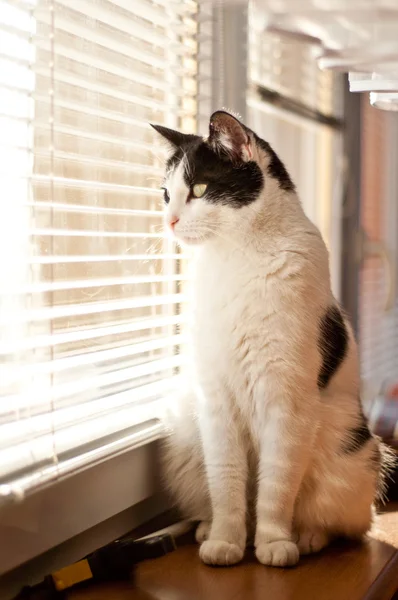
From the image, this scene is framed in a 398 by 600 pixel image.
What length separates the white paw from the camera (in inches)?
49.9

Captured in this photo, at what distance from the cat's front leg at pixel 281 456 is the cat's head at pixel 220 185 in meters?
0.28

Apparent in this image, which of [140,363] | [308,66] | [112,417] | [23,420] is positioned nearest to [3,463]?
[23,420]

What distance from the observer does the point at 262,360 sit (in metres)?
1.23

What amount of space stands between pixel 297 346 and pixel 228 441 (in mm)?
207

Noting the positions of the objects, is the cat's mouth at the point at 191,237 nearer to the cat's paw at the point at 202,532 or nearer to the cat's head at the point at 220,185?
the cat's head at the point at 220,185

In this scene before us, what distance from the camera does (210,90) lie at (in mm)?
1645

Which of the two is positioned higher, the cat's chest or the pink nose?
the pink nose

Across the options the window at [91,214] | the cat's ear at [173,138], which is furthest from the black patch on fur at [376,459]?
the cat's ear at [173,138]

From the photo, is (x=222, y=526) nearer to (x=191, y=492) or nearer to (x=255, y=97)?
(x=191, y=492)

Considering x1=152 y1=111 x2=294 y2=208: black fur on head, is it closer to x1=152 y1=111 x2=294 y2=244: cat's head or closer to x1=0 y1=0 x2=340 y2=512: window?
x1=152 y1=111 x2=294 y2=244: cat's head

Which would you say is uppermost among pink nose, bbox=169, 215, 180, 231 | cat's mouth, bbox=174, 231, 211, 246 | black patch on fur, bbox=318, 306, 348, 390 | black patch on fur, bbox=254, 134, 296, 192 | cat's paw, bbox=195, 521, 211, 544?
black patch on fur, bbox=254, 134, 296, 192

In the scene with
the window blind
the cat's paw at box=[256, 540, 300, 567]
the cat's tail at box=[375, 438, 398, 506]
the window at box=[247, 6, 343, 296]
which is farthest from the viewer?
the window at box=[247, 6, 343, 296]

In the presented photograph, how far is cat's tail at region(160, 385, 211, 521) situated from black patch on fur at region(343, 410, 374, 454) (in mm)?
265

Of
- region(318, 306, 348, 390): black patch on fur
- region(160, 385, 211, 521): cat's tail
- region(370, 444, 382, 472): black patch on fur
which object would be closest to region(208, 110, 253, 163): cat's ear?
region(318, 306, 348, 390): black patch on fur
